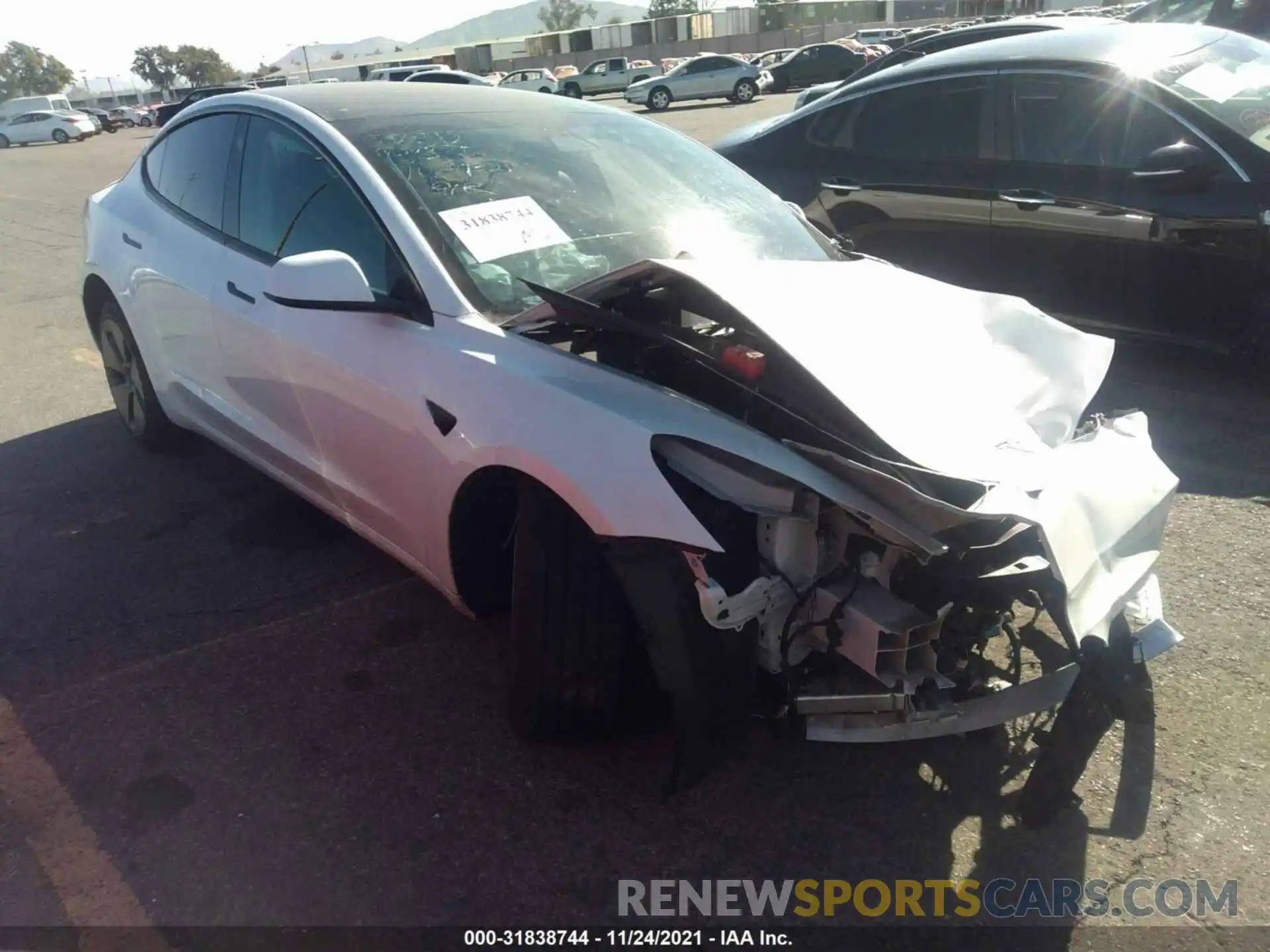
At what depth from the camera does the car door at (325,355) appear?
9.48ft

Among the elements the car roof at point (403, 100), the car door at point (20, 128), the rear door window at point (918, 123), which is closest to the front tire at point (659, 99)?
the car door at point (20, 128)

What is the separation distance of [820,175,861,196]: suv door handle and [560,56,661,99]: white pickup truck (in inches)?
1352

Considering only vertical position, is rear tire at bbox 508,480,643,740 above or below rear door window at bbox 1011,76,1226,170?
below

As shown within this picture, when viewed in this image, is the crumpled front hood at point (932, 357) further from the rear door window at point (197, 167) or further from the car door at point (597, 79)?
the car door at point (597, 79)

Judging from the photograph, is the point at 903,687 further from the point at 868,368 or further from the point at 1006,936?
the point at 868,368

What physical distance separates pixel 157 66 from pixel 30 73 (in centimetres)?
2054

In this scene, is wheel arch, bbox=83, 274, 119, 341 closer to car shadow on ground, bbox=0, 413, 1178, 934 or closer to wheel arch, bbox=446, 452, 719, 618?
car shadow on ground, bbox=0, 413, 1178, 934

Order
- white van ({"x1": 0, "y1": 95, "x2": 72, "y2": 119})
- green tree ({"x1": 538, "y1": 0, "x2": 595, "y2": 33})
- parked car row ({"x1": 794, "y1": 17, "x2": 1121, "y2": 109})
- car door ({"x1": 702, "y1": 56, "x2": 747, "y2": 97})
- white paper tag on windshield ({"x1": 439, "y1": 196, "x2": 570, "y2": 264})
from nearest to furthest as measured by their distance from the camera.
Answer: white paper tag on windshield ({"x1": 439, "y1": 196, "x2": 570, "y2": 264})
parked car row ({"x1": 794, "y1": 17, "x2": 1121, "y2": 109})
car door ({"x1": 702, "y1": 56, "x2": 747, "y2": 97})
white van ({"x1": 0, "y1": 95, "x2": 72, "y2": 119})
green tree ({"x1": 538, "y1": 0, "x2": 595, "y2": 33})

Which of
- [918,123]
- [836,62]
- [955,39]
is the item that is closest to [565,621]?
[918,123]

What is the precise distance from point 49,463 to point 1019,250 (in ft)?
16.5

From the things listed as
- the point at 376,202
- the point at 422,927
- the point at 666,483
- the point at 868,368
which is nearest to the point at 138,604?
the point at 376,202

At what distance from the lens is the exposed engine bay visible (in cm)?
212

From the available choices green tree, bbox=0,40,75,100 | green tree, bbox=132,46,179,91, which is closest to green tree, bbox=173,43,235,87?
green tree, bbox=132,46,179,91

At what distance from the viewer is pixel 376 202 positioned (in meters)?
3.03
